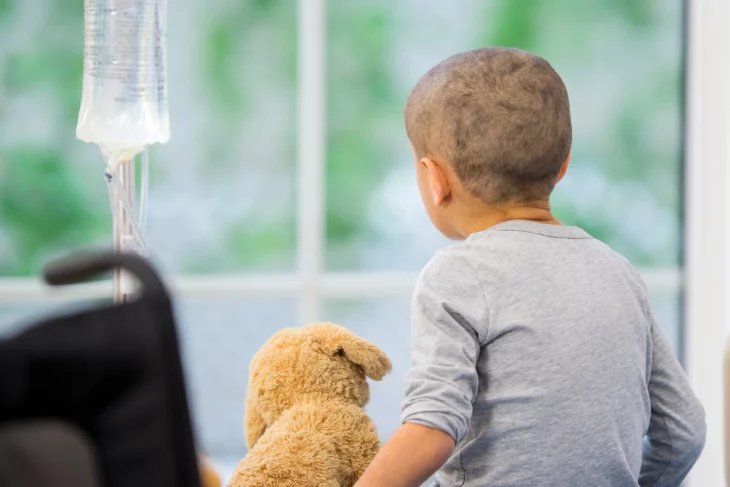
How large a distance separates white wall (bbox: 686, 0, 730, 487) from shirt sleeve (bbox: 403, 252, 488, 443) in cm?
168

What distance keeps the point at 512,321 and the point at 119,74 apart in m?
0.82

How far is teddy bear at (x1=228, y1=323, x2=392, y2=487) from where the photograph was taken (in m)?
1.11

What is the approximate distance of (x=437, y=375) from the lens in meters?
1.03

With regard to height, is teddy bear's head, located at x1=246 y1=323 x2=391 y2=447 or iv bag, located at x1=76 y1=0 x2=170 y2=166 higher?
iv bag, located at x1=76 y1=0 x2=170 y2=166

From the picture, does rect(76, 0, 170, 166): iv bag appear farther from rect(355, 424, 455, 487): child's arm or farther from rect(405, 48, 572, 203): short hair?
rect(355, 424, 455, 487): child's arm

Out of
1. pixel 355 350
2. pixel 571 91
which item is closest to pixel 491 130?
pixel 355 350

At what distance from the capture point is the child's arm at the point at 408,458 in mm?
1003

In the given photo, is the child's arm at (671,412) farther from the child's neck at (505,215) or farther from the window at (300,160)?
→ the window at (300,160)

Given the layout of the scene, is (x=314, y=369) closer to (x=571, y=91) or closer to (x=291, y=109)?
(x=291, y=109)

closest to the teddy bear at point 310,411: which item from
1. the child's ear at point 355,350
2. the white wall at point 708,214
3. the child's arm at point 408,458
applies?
the child's ear at point 355,350

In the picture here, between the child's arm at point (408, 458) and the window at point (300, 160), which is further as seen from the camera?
the window at point (300, 160)

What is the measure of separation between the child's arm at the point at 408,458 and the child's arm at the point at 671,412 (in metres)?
0.36

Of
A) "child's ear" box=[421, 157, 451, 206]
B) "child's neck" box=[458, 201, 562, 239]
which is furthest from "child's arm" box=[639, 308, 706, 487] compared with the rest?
"child's ear" box=[421, 157, 451, 206]

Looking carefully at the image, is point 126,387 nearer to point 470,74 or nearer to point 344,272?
point 470,74
